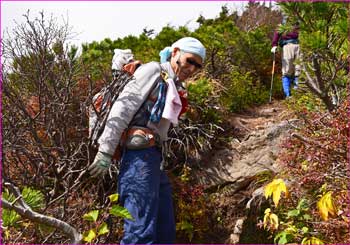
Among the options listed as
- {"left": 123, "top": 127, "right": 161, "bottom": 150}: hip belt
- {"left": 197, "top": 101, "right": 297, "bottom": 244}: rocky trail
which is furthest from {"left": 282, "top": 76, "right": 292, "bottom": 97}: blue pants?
{"left": 123, "top": 127, "right": 161, "bottom": 150}: hip belt

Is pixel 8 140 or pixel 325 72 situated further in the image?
pixel 325 72

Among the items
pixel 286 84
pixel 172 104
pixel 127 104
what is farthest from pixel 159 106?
pixel 286 84

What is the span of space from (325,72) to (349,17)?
3.53ft

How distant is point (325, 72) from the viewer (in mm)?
3736

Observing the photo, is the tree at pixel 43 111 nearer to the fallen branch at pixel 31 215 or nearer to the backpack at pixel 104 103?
the backpack at pixel 104 103

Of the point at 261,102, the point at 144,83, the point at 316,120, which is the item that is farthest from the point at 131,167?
the point at 261,102

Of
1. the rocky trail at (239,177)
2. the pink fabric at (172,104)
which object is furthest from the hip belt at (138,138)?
the rocky trail at (239,177)

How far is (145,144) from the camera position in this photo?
2.64m

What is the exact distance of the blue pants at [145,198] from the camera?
2490 millimetres

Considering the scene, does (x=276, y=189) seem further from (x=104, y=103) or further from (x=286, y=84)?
(x=286, y=84)

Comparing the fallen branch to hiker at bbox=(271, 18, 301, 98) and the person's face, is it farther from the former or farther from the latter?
hiker at bbox=(271, 18, 301, 98)

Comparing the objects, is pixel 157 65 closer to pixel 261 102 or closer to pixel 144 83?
pixel 144 83

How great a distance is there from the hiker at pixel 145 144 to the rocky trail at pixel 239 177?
1462 millimetres

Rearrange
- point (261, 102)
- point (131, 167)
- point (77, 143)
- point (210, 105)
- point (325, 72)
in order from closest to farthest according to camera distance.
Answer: point (131, 167) → point (325, 72) → point (77, 143) → point (210, 105) → point (261, 102)
